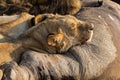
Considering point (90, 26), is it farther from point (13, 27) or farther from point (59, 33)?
point (13, 27)

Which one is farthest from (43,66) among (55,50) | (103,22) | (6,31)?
(103,22)

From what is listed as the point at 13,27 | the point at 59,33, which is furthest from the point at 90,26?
the point at 13,27

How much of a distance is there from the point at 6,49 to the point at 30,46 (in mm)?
122

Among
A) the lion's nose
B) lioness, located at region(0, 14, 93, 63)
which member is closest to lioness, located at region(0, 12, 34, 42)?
lioness, located at region(0, 14, 93, 63)

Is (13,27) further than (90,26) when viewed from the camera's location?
Yes

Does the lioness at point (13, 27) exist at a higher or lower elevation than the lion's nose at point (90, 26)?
lower

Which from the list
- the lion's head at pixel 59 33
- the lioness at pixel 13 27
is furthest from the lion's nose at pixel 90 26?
the lioness at pixel 13 27

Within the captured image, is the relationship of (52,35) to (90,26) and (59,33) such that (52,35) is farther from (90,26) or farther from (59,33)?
(90,26)

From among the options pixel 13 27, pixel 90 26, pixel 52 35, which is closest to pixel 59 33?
pixel 52 35

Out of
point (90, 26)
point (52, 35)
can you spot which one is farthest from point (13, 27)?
point (90, 26)

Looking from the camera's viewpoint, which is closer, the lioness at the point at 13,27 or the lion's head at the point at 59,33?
the lion's head at the point at 59,33

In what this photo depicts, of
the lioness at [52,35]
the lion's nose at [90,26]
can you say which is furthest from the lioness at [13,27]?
the lion's nose at [90,26]

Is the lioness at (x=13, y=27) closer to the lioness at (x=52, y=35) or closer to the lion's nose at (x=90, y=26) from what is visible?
the lioness at (x=52, y=35)

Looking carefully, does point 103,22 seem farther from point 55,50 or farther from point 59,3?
point 59,3
